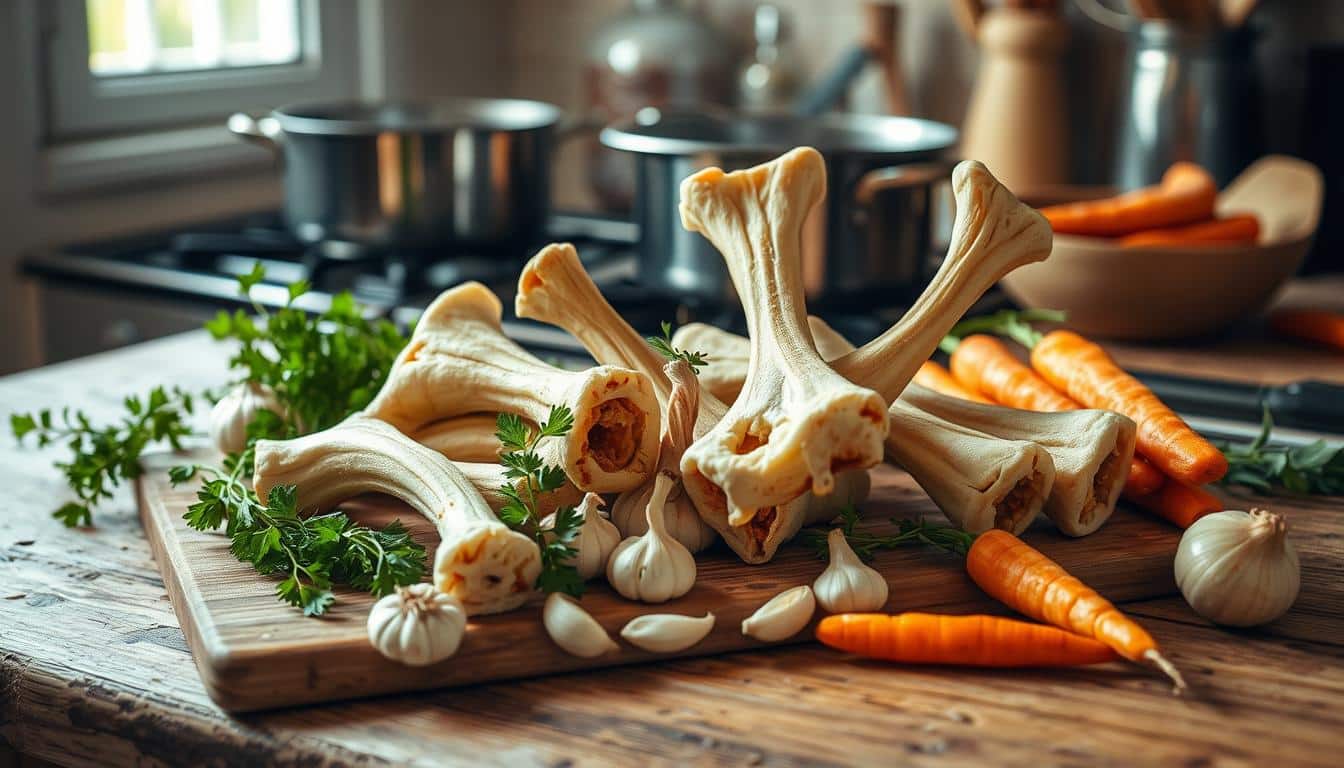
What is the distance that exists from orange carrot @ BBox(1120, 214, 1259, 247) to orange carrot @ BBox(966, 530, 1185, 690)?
0.78 m

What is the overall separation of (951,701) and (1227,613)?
0.69 feet

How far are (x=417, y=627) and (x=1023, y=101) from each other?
5.10 feet

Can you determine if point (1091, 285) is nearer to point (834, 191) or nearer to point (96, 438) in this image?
point (834, 191)

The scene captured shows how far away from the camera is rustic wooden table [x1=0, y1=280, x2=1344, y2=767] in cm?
70

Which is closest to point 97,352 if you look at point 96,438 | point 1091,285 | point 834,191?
point 96,438

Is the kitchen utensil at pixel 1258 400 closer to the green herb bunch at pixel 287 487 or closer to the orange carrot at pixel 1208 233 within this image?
the orange carrot at pixel 1208 233

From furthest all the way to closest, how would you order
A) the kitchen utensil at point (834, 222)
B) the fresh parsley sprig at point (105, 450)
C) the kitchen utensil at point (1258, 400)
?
the kitchen utensil at point (834, 222), the kitchen utensil at point (1258, 400), the fresh parsley sprig at point (105, 450)

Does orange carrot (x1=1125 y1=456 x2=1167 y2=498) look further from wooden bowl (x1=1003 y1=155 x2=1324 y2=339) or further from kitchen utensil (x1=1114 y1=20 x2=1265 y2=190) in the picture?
kitchen utensil (x1=1114 y1=20 x2=1265 y2=190)

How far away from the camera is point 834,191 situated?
1.40 m

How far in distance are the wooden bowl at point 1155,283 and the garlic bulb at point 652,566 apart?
2.50ft

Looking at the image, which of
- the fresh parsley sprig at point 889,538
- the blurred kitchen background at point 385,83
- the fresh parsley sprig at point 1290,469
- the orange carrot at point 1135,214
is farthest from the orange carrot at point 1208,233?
the fresh parsley sprig at point 889,538

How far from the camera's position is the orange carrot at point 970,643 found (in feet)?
2.56

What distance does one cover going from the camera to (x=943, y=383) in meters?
1.22

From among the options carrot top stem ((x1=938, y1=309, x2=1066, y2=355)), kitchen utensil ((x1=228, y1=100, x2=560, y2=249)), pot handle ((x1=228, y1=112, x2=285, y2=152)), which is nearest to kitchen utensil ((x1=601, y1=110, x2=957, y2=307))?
carrot top stem ((x1=938, y1=309, x2=1066, y2=355))
